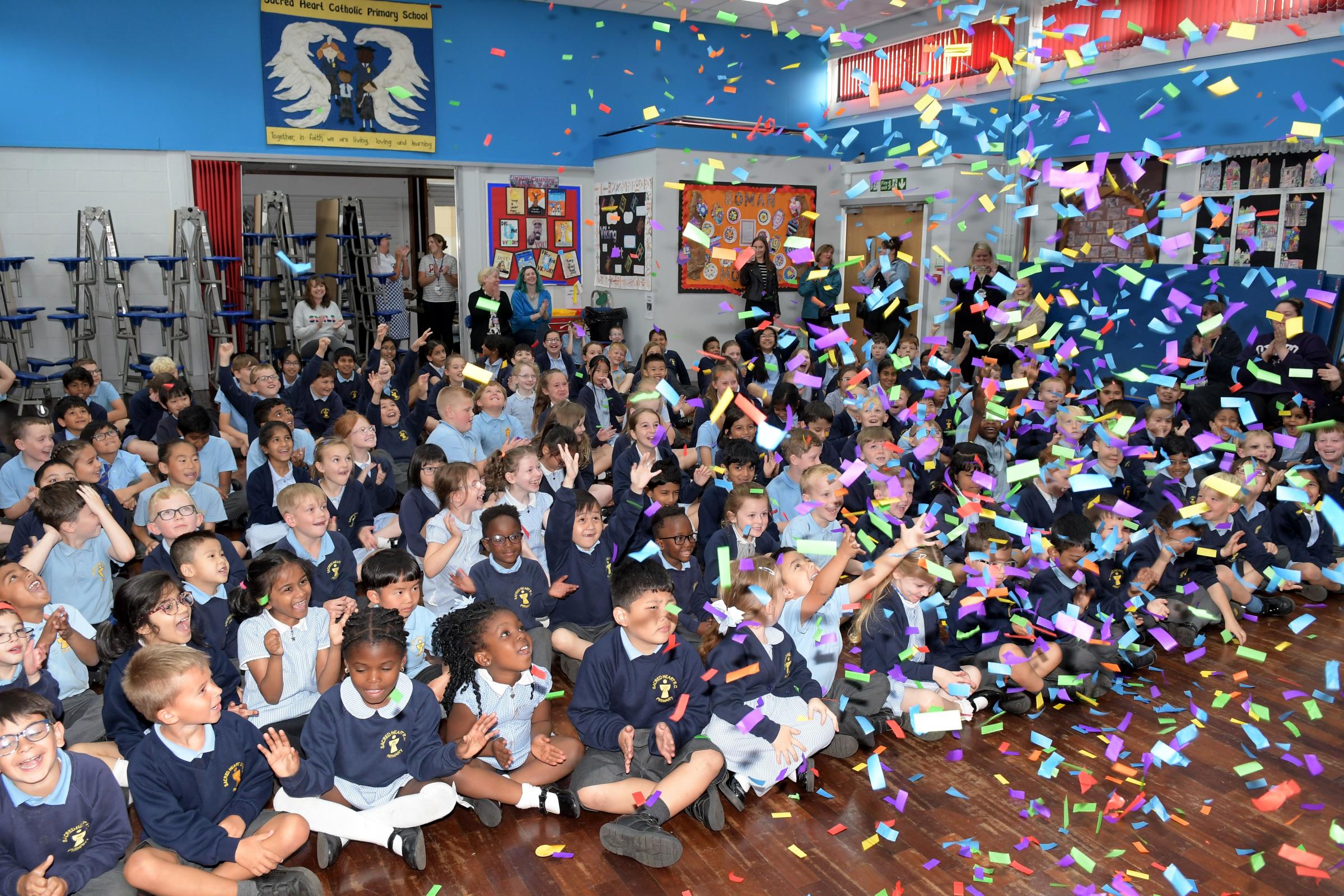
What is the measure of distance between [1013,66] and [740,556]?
711cm

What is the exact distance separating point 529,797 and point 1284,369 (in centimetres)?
571

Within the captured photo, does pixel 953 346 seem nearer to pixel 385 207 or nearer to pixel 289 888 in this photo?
pixel 289 888

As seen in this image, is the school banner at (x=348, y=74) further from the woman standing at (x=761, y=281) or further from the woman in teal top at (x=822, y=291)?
the woman in teal top at (x=822, y=291)

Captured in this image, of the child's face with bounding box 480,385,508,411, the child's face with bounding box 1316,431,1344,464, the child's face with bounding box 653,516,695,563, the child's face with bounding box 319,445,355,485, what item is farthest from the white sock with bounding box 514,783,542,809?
the child's face with bounding box 1316,431,1344,464

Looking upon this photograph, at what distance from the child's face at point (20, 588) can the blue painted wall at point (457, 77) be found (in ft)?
23.1

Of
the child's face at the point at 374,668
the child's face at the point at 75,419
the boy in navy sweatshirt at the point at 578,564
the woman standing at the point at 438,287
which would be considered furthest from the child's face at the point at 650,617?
the woman standing at the point at 438,287

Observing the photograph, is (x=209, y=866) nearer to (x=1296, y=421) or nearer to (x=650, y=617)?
(x=650, y=617)

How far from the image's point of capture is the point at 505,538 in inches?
131

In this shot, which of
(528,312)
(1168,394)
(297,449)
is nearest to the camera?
(297,449)

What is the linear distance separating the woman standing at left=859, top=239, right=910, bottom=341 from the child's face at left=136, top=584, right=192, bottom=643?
6703 mm

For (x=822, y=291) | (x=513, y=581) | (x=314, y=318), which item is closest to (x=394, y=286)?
(x=314, y=318)

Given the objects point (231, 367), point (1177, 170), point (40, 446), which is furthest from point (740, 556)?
point (1177, 170)

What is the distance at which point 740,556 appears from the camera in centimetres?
367

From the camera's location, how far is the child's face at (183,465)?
158 inches
